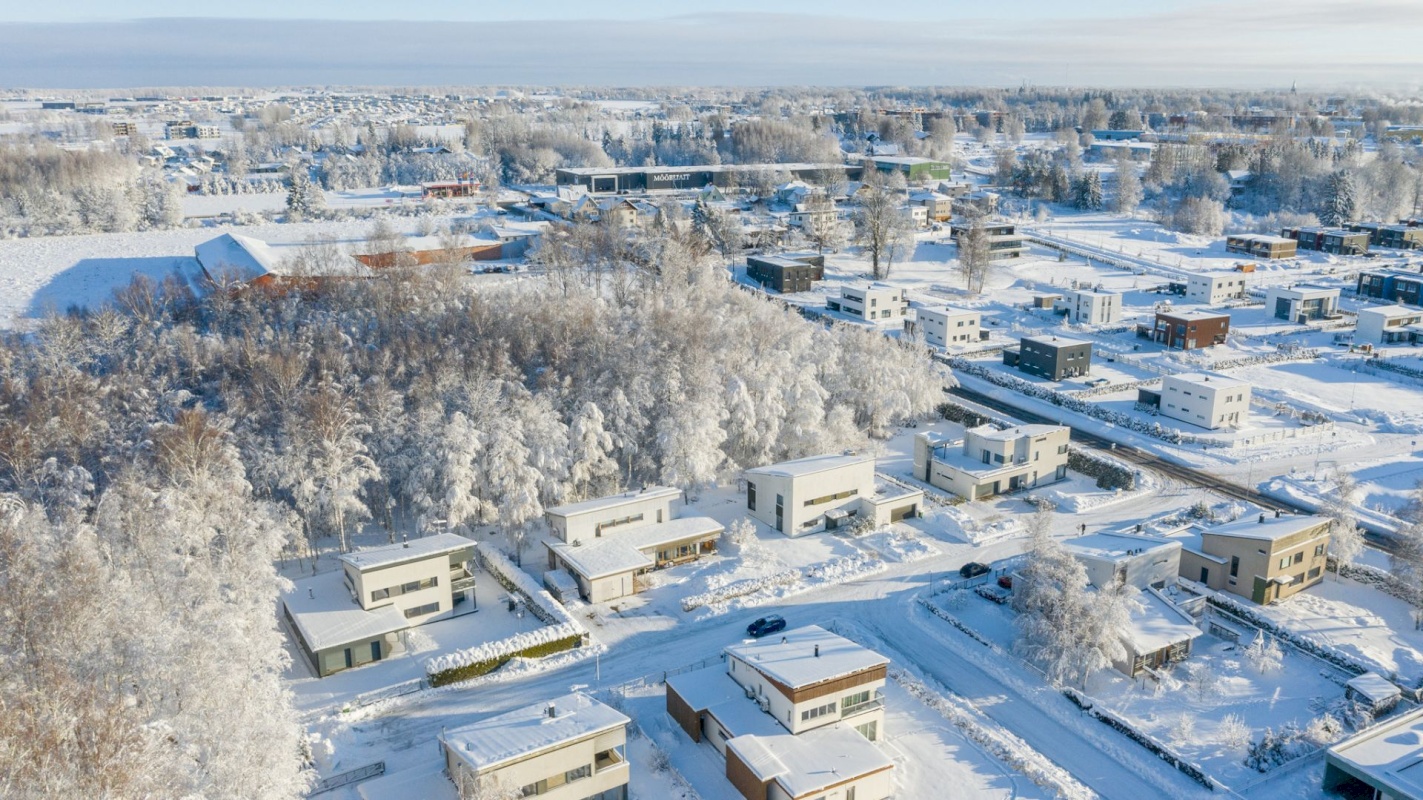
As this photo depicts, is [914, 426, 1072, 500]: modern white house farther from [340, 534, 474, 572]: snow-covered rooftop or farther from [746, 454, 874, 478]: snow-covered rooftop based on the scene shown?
[340, 534, 474, 572]: snow-covered rooftop

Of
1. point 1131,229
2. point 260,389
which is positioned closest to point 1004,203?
point 1131,229

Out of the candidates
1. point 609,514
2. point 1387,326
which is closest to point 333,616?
point 609,514

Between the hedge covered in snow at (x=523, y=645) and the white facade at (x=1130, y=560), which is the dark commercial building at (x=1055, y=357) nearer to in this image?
the white facade at (x=1130, y=560)

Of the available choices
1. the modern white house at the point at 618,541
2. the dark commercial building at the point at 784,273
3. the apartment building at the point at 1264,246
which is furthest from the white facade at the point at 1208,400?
the apartment building at the point at 1264,246

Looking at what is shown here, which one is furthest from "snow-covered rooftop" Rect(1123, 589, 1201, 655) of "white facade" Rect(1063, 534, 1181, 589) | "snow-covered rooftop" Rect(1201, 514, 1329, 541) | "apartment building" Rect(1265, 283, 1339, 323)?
"apartment building" Rect(1265, 283, 1339, 323)

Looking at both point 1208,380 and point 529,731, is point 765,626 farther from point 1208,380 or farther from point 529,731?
point 1208,380
